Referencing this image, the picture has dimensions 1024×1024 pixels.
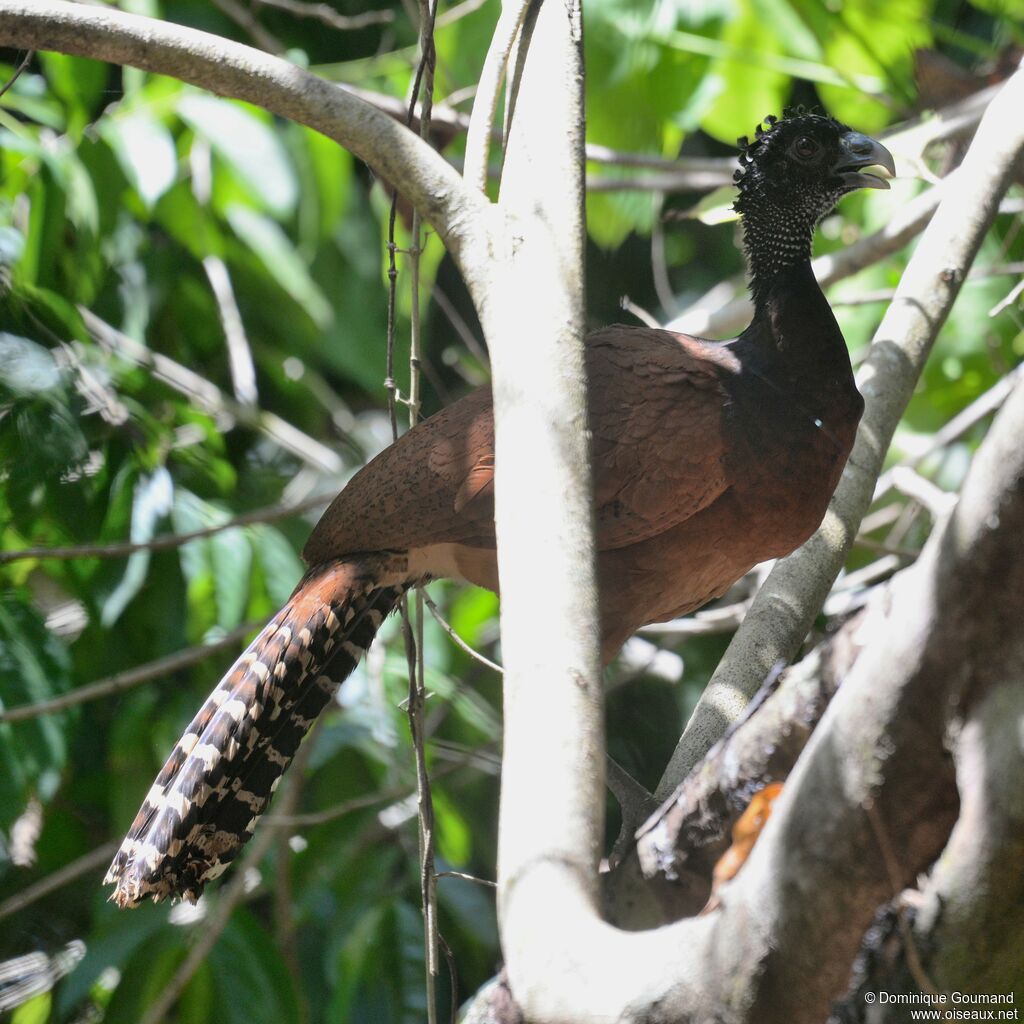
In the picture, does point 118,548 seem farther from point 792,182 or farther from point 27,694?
point 792,182

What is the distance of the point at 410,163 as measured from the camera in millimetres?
2461

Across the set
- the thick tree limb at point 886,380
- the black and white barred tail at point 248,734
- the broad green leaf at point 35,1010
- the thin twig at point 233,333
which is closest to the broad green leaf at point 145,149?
the thin twig at point 233,333

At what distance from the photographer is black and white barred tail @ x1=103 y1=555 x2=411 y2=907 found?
2818 mm

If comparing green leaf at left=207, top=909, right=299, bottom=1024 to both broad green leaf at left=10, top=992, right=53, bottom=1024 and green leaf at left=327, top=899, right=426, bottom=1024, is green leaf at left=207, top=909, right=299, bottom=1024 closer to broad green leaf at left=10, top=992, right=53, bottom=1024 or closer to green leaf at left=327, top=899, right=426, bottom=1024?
green leaf at left=327, top=899, right=426, bottom=1024

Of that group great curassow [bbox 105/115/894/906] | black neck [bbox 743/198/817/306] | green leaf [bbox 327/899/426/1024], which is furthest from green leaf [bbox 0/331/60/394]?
black neck [bbox 743/198/817/306]

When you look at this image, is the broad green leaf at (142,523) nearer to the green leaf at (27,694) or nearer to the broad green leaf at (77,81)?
the green leaf at (27,694)

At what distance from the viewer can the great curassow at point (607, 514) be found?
302 centimetres

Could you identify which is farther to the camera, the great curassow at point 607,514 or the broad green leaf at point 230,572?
the broad green leaf at point 230,572

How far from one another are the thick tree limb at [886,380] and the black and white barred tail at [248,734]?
936 mm

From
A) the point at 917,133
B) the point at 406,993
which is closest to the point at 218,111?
the point at 917,133

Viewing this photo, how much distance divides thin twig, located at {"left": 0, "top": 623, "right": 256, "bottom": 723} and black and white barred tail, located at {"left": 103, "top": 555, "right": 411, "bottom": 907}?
0.90 m

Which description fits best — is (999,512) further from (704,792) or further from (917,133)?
(917,133)

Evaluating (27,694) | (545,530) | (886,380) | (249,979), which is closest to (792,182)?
(886,380)

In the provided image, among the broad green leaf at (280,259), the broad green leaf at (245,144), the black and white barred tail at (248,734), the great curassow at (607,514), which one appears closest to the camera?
the black and white barred tail at (248,734)
